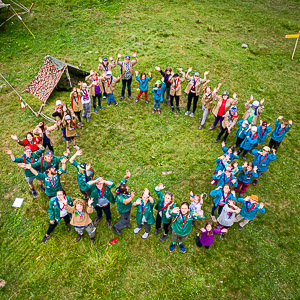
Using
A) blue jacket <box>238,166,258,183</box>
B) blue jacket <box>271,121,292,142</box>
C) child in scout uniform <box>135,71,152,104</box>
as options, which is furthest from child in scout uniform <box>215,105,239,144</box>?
child in scout uniform <box>135,71,152,104</box>

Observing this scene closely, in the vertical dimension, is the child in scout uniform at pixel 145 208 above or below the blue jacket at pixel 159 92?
below

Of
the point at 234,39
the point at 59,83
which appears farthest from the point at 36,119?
the point at 234,39

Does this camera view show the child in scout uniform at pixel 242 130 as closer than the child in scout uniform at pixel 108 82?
Yes

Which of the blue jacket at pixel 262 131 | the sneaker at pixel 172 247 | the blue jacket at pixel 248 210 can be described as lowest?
the sneaker at pixel 172 247

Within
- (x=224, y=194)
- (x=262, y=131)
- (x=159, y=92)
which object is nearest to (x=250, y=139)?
(x=262, y=131)

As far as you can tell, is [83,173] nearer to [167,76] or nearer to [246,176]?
[246,176]

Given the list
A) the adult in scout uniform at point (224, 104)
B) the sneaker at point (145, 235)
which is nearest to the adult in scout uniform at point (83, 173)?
the sneaker at point (145, 235)

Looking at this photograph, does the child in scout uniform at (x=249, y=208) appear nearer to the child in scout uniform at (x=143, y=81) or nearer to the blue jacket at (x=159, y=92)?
the blue jacket at (x=159, y=92)
